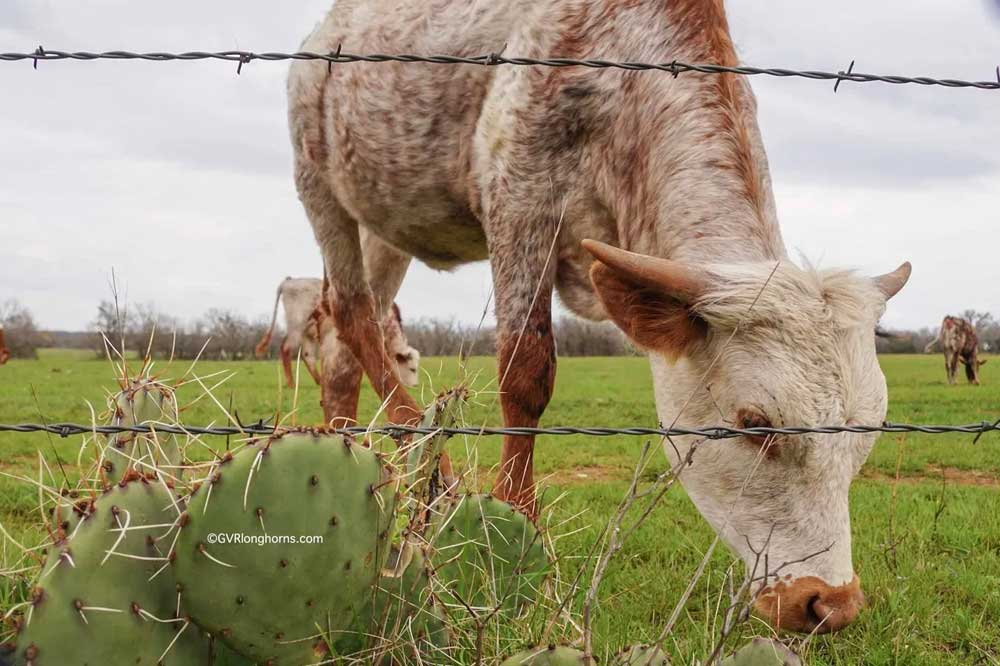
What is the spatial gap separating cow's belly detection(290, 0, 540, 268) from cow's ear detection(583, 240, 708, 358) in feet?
6.07

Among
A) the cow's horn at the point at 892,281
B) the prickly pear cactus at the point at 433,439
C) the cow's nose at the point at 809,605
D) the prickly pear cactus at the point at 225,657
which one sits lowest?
the cow's nose at the point at 809,605

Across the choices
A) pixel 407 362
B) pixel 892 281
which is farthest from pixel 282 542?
pixel 407 362

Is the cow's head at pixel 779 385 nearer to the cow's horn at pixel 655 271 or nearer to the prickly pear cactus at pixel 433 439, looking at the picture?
the cow's horn at pixel 655 271

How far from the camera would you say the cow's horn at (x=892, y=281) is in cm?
371

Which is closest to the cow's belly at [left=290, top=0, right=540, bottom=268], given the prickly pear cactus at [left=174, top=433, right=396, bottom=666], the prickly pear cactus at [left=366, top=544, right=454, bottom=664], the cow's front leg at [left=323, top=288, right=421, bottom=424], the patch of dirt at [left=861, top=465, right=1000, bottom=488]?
the cow's front leg at [left=323, top=288, right=421, bottom=424]

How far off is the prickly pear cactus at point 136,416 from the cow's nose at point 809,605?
175 cm

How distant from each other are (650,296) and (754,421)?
1.74ft

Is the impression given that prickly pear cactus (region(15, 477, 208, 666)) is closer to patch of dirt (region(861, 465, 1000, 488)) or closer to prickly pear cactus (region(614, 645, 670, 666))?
prickly pear cactus (region(614, 645, 670, 666))

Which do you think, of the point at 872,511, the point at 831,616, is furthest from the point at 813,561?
the point at 872,511

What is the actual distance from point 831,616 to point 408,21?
3.84m

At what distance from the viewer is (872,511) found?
5.53 meters

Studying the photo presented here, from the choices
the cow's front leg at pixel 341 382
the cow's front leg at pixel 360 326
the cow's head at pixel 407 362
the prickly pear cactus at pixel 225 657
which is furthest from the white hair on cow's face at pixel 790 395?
the cow's head at pixel 407 362

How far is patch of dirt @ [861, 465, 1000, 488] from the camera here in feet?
24.4

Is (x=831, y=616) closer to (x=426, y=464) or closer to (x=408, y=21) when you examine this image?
(x=426, y=464)
